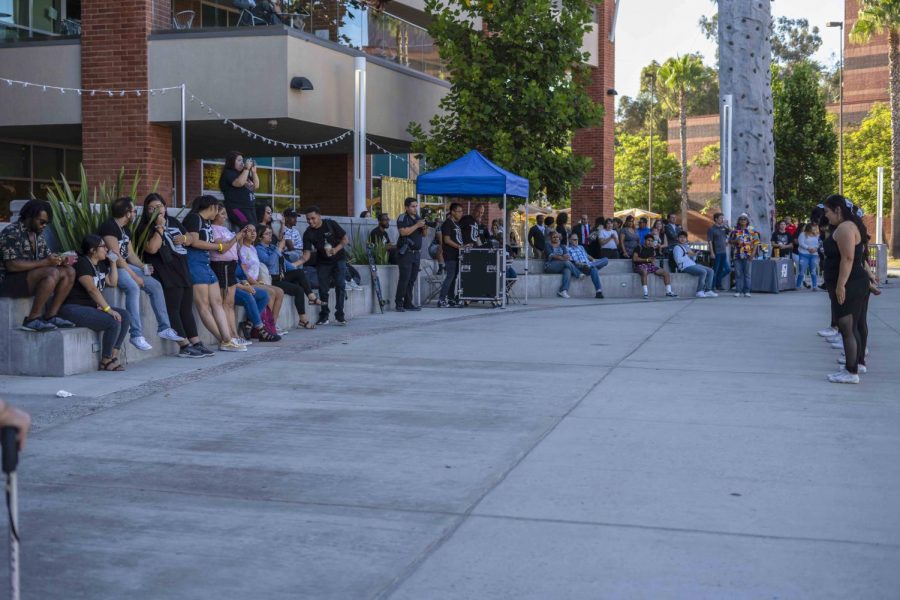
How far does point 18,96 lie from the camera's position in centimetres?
1925

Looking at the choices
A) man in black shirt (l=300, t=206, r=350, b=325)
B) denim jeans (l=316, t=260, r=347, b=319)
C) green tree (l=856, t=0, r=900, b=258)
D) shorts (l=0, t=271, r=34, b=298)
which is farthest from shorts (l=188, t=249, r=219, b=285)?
green tree (l=856, t=0, r=900, b=258)

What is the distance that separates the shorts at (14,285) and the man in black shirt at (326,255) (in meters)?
4.96

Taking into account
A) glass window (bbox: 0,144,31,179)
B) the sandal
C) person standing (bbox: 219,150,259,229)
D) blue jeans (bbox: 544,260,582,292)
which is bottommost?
the sandal

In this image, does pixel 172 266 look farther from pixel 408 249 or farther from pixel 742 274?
pixel 742 274

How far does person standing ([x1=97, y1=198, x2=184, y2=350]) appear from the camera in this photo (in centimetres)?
1071

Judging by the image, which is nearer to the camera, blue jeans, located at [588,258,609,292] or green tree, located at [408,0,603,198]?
green tree, located at [408,0,603,198]

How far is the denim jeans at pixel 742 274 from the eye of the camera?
2311cm

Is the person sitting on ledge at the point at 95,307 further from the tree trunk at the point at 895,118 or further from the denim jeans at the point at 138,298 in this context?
the tree trunk at the point at 895,118

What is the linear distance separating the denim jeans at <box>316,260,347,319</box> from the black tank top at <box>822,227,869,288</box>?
21.5 feet

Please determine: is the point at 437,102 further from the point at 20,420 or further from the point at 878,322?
the point at 20,420

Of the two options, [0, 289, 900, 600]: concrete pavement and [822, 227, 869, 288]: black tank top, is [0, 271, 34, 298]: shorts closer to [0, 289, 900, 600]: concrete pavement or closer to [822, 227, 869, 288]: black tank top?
[0, 289, 900, 600]: concrete pavement

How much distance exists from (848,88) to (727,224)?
76923 millimetres

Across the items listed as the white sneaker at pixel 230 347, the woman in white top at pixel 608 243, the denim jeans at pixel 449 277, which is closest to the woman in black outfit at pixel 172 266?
the white sneaker at pixel 230 347

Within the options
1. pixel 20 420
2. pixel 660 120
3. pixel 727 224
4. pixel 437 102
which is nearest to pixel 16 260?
pixel 20 420
